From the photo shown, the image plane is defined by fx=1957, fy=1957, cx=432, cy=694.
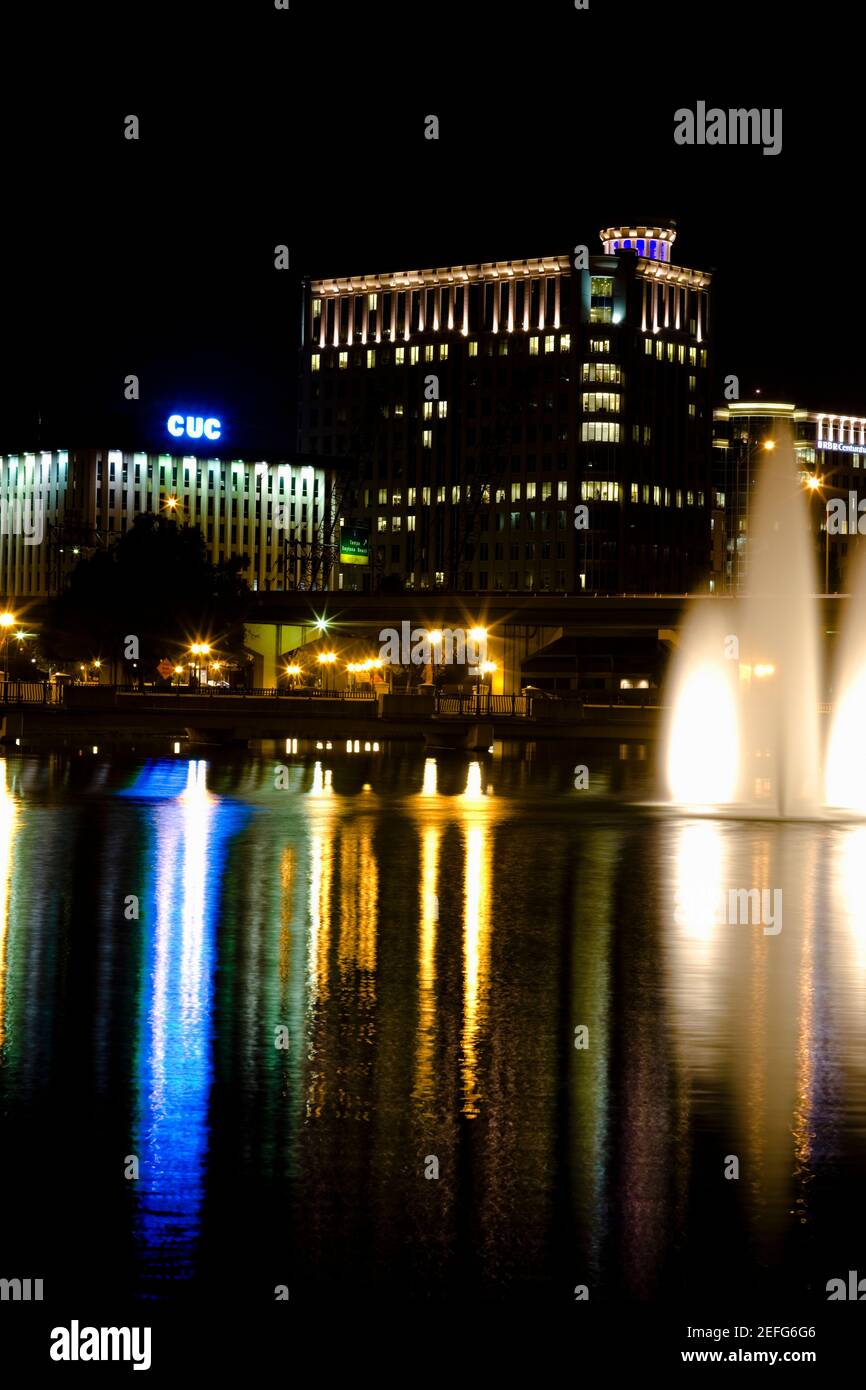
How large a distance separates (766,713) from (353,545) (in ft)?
346

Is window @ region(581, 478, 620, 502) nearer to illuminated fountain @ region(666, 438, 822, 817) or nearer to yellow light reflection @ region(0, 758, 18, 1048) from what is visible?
illuminated fountain @ region(666, 438, 822, 817)

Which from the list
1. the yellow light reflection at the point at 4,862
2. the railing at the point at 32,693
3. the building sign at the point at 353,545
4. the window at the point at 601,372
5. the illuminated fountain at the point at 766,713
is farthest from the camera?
the window at the point at 601,372

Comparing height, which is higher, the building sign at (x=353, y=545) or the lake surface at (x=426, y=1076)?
the building sign at (x=353, y=545)

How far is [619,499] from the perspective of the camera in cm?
19712

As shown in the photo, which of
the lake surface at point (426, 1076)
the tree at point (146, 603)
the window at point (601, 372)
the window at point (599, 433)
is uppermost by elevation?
the window at point (601, 372)

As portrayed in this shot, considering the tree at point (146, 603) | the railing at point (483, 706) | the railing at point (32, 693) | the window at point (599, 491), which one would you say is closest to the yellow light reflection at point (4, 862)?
the railing at point (483, 706)

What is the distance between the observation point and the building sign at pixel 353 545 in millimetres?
189375

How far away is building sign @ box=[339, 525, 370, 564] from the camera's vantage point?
189375mm

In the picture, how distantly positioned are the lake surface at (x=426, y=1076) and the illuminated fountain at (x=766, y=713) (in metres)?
17.3

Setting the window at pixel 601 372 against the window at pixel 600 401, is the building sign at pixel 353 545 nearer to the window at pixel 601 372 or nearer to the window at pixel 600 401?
the window at pixel 600 401

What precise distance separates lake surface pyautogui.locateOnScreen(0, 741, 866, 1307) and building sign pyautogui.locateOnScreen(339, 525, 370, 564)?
16185cm

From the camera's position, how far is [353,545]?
190 metres

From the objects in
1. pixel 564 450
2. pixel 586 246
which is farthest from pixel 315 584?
pixel 586 246
